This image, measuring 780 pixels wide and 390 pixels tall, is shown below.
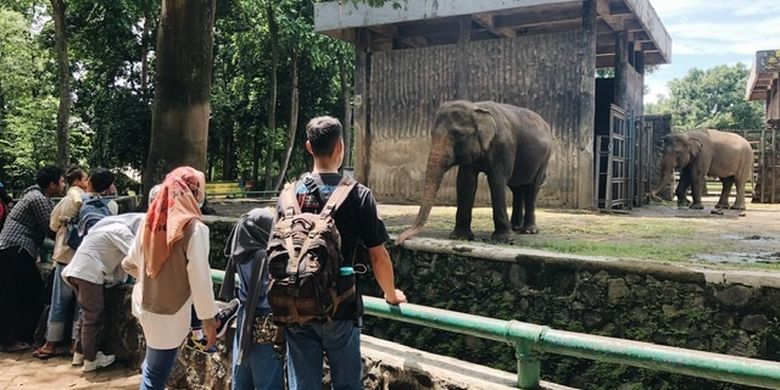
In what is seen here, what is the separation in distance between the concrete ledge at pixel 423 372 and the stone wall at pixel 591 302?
2745 mm

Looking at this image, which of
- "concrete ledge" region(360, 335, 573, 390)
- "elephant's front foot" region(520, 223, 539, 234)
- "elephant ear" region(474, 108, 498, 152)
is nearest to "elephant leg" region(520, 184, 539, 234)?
"elephant's front foot" region(520, 223, 539, 234)

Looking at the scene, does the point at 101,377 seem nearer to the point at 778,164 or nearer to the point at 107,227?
the point at 107,227

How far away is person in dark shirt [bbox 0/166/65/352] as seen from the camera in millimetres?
6051

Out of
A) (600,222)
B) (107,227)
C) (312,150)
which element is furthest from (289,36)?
(312,150)

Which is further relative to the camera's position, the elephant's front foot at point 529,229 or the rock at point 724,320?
the elephant's front foot at point 529,229

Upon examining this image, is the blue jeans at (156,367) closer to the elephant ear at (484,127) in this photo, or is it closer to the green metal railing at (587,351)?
the green metal railing at (587,351)

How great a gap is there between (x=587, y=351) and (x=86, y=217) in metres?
4.60

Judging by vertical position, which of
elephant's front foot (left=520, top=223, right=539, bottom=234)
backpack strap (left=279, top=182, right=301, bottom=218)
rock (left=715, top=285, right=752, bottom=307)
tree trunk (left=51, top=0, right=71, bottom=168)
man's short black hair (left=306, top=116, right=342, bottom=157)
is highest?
tree trunk (left=51, top=0, right=71, bottom=168)

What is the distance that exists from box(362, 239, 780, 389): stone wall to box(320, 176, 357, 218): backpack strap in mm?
Result: 3667

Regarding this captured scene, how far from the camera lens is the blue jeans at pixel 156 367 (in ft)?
11.4

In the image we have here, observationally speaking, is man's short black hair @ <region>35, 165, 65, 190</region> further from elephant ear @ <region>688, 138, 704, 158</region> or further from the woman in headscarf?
elephant ear @ <region>688, 138, 704, 158</region>

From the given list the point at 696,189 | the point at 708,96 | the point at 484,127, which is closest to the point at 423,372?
the point at 484,127

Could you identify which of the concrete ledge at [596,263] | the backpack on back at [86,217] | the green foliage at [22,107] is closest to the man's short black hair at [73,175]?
the backpack on back at [86,217]

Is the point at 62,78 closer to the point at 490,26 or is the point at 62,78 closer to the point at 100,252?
the point at 490,26
